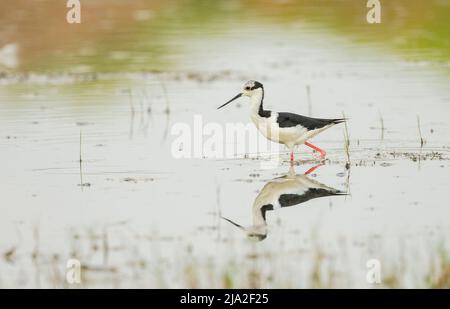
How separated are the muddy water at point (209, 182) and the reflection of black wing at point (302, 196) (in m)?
0.17

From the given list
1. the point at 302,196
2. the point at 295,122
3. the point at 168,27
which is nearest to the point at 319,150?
the point at 295,122

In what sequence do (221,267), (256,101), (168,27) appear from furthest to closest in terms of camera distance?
(168,27) → (256,101) → (221,267)

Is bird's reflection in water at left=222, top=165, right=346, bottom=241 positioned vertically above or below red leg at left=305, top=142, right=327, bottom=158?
below

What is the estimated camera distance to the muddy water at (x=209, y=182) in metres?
7.56

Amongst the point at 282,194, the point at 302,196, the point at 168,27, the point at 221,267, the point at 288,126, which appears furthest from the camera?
the point at 168,27

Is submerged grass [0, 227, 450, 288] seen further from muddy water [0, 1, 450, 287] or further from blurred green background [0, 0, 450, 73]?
blurred green background [0, 0, 450, 73]

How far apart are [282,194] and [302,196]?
223 mm

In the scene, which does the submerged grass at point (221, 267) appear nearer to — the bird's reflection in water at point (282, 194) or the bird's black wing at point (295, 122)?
the bird's reflection in water at point (282, 194)

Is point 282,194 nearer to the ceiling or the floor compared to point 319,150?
nearer to the floor

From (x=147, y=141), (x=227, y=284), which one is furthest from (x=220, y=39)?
(x=227, y=284)

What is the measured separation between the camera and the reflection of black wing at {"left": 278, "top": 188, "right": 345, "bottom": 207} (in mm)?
9414

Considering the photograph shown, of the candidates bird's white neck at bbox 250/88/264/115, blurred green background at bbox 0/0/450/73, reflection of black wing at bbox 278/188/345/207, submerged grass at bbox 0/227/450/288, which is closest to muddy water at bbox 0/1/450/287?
submerged grass at bbox 0/227/450/288

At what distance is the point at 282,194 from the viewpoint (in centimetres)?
975

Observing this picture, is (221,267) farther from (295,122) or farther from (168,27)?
(168,27)
